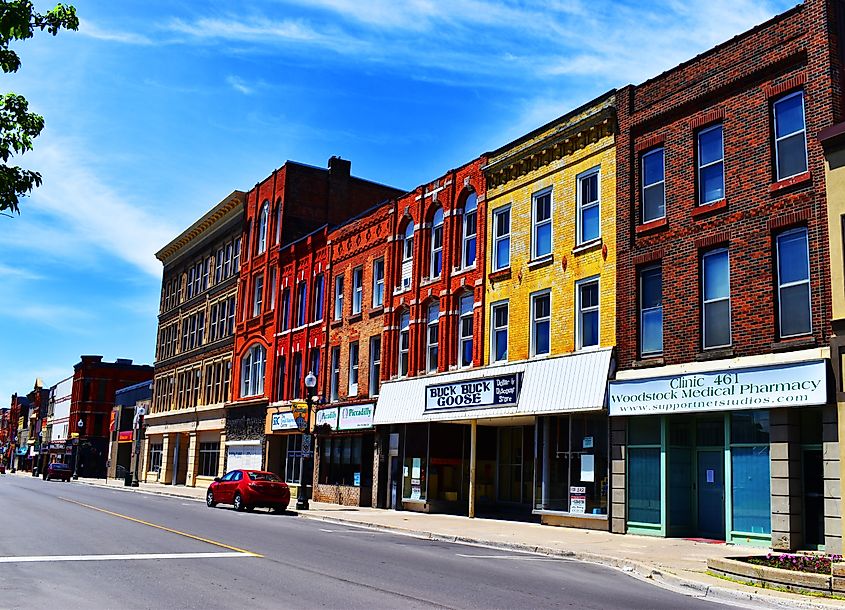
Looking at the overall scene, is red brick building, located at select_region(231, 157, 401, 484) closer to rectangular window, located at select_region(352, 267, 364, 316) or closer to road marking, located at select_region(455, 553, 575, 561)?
rectangular window, located at select_region(352, 267, 364, 316)

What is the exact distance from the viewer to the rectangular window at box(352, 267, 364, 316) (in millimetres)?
37281

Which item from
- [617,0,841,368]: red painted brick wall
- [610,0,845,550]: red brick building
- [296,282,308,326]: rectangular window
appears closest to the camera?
[610,0,845,550]: red brick building

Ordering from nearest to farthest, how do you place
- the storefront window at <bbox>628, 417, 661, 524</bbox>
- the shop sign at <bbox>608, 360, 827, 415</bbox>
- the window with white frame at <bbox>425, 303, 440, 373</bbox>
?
the shop sign at <bbox>608, 360, 827, 415</bbox>
the storefront window at <bbox>628, 417, 661, 524</bbox>
the window with white frame at <bbox>425, 303, 440, 373</bbox>

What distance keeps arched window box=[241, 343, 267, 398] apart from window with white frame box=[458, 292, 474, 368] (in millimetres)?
18220

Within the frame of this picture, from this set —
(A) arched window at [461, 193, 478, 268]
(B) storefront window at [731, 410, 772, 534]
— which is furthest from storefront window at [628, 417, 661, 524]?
(A) arched window at [461, 193, 478, 268]

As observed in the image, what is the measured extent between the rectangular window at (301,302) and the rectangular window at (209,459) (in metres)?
12.7

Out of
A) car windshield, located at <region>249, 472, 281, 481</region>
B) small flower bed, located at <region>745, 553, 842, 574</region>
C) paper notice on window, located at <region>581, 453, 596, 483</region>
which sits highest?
paper notice on window, located at <region>581, 453, 596, 483</region>

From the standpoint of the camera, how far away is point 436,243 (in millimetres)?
32875

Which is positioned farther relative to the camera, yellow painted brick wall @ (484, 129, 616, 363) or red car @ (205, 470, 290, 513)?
red car @ (205, 470, 290, 513)

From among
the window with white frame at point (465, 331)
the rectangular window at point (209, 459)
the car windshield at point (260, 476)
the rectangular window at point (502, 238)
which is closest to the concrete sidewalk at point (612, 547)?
the car windshield at point (260, 476)

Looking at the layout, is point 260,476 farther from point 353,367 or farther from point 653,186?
point 653,186

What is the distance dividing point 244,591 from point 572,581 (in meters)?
5.26

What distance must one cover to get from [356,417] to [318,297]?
774 cm

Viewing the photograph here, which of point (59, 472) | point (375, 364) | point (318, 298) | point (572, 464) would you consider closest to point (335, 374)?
point (375, 364)
